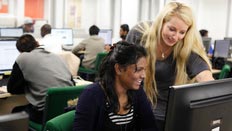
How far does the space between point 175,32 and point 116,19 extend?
7269mm

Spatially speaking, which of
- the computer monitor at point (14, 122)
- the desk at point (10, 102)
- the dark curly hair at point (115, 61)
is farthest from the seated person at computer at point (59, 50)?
the computer monitor at point (14, 122)

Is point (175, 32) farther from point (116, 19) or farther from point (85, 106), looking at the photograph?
point (116, 19)

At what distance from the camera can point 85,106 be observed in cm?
163

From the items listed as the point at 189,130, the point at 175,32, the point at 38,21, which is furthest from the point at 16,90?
the point at 38,21

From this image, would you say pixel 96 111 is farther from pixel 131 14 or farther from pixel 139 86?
pixel 131 14

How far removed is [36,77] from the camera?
3.08m

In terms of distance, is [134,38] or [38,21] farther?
[38,21]

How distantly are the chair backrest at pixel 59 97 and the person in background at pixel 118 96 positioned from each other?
2.53 ft

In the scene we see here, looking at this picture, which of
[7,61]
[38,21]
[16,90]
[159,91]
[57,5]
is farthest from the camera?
[57,5]

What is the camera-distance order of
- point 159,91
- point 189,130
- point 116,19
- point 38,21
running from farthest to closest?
point 116,19
point 38,21
point 159,91
point 189,130

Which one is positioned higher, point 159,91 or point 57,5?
point 57,5

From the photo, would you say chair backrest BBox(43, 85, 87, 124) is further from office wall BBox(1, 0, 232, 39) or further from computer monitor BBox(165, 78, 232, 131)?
office wall BBox(1, 0, 232, 39)

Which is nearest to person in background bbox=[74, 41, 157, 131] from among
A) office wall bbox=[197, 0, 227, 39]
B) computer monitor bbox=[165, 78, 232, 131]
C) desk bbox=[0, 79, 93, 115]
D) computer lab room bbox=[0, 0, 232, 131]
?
computer lab room bbox=[0, 0, 232, 131]

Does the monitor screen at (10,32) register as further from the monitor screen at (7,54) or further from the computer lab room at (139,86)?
the computer lab room at (139,86)
